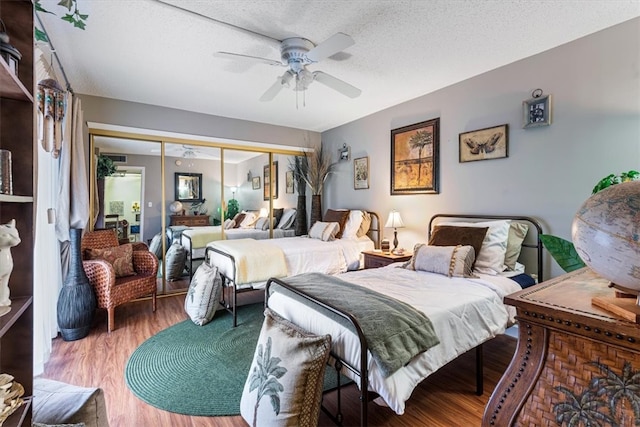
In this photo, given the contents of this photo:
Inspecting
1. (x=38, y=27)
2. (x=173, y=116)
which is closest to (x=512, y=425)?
(x=38, y=27)

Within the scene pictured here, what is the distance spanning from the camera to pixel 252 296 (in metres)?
4.16

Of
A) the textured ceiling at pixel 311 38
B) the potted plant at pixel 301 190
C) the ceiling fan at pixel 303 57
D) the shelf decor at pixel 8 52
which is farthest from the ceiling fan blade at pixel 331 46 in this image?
the potted plant at pixel 301 190

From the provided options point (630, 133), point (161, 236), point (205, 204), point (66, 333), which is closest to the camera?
point (630, 133)

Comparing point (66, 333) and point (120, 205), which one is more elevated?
point (120, 205)

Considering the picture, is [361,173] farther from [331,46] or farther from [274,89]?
[331,46]

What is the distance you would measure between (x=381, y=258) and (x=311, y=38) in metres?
2.38

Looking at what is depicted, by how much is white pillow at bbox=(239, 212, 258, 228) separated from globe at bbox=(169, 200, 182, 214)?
3.13 feet

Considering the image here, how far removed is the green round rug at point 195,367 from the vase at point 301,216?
2.15 m

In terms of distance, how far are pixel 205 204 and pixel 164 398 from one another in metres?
3.16

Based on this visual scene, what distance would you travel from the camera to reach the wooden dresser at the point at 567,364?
693mm

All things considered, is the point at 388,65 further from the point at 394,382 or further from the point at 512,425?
the point at 512,425

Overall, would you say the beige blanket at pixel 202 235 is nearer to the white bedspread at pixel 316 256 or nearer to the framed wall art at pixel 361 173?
the white bedspread at pixel 316 256

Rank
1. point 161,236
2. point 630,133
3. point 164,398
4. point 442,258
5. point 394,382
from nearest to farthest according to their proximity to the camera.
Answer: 1. point 394,382
2. point 164,398
3. point 630,133
4. point 442,258
5. point 161,236

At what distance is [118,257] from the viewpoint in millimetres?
3412
